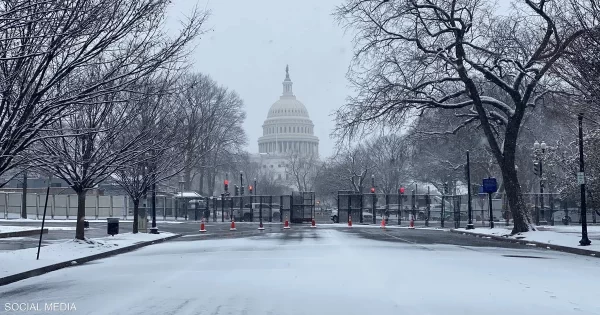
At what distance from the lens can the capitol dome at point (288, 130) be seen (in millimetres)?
160625

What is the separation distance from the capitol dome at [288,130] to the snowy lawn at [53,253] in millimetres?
130070

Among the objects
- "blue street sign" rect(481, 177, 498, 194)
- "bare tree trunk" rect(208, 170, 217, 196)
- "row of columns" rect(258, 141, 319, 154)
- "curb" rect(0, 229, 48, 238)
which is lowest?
"curb" rect(0, 229, 48, 238)

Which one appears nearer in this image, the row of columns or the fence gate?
the fence gate

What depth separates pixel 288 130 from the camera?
162 m

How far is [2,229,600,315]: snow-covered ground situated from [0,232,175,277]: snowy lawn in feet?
2.69

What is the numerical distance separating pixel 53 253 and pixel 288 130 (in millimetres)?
139664

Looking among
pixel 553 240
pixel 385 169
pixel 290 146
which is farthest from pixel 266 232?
pixel 290 146

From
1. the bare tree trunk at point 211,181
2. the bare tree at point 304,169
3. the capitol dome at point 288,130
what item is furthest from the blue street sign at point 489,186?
the capitol dome at point 288,130

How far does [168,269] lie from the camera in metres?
18.7

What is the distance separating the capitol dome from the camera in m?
161

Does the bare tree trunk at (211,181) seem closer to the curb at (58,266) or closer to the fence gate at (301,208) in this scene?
the fence gate at (301,208)

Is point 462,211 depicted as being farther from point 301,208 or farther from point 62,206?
point 62,206

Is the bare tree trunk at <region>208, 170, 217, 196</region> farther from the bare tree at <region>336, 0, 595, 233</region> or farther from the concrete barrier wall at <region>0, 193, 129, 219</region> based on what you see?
the bare tree at <region>336, 0, 595, 233</region>

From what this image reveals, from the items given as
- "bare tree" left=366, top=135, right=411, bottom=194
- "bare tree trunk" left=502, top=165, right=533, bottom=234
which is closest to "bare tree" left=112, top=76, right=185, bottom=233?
"bare tree trunk" left=502, top=165, right=533, bottom=234
